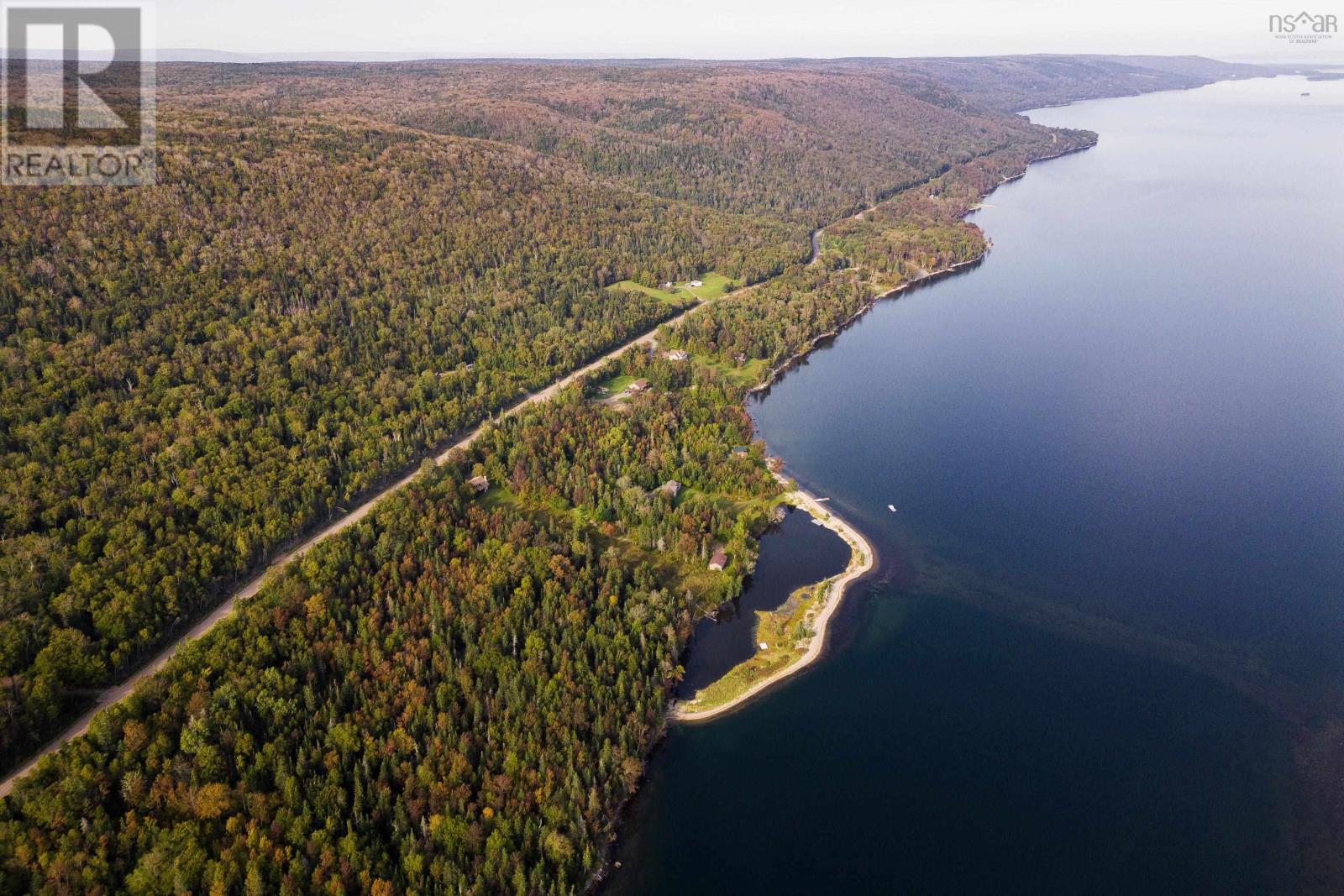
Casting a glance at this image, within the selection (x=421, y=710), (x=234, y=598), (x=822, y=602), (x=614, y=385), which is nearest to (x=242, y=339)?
(x=234, y=598)

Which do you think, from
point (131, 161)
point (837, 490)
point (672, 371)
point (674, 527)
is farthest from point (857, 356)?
point (131, 161)

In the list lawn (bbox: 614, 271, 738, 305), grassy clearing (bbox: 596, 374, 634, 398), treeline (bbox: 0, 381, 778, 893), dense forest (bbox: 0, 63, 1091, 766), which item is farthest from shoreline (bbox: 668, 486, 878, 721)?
lawn (bbox: 614, 271, 738, 305)

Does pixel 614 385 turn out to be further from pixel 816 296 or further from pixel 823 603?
pixel 816 296

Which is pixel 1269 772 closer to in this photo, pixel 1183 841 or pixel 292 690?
pixel 1183 841

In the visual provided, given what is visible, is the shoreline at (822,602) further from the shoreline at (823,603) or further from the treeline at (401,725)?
the treeline at (401,725)

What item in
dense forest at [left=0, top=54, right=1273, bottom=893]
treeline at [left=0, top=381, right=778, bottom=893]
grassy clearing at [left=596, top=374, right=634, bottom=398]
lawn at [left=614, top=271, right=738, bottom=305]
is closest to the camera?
treeline at [left=0, top=381, right=778, bottom=893]

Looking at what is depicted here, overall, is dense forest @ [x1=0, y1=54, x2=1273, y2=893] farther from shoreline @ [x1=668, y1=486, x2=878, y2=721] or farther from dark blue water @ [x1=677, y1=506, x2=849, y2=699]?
shoreline @ [x1=668, y1=486, x2=878, y2=721]
